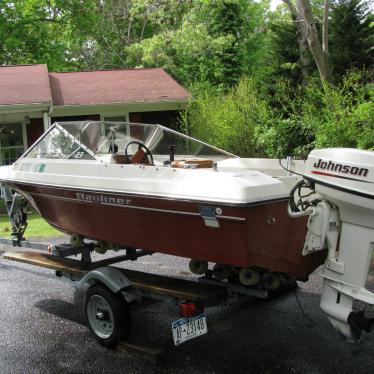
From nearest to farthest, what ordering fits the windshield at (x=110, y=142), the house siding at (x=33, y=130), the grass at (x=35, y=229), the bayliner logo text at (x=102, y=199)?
the bayliner logo text at (x=102, y=199)
the windshield at (x=110, y=142)
the grass at (x=35, y=229)
the house siding at (x=33, y=130)

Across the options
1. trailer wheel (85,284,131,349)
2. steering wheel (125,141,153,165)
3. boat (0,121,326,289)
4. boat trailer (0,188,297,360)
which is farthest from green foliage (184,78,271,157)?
trailer wheel (85,284,131,349)

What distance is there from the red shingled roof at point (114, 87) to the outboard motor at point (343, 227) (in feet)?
45.2

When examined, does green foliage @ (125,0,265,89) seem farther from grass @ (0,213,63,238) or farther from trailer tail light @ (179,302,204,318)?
trailer tail light @ (179,302,204,318)

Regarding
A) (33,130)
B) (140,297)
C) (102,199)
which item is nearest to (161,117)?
(33,130)

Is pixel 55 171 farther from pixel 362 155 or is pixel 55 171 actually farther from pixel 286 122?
pixel 286 122

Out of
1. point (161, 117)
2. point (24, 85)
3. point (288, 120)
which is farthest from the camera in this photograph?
point (161, 117)

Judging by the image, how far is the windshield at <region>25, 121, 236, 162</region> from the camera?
5535mm

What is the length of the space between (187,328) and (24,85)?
46.3 feet

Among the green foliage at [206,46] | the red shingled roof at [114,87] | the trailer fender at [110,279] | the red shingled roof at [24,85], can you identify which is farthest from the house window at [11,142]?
the trailer fender at [110,279]

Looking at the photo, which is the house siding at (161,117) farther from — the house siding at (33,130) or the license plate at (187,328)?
the license plate at (187,328)

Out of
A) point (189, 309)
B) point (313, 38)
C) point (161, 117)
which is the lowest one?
point (189, 309)

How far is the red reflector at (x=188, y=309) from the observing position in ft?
13.3

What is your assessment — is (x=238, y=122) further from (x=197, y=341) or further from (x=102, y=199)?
(x=197, y=341)

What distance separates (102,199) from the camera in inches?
186
